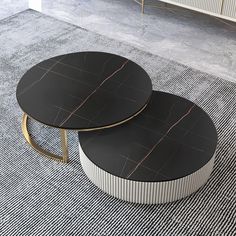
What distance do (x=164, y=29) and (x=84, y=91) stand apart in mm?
1876

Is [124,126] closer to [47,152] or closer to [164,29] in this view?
[47,152]

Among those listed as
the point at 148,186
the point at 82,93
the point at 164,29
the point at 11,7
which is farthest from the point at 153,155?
the point at 11,7

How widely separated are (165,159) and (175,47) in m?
1.91

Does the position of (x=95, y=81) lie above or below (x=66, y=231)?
above

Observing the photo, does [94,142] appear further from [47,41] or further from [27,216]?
[47,41]

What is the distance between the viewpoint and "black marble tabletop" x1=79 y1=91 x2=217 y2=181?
2.48 meters

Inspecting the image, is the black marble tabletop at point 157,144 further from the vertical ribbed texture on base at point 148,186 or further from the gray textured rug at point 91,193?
the gray textured rug at point 91,193

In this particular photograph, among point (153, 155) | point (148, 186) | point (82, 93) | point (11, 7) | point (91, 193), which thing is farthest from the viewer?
point (11, 7)

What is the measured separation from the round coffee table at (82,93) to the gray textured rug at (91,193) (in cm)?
14

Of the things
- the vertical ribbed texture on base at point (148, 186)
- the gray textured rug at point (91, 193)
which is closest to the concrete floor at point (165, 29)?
the gray textured rug at point (91, 193)

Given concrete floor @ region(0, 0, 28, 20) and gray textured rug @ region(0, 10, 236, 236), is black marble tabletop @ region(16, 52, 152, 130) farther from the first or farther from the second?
concrete floor @ region(0, 0, 28, 20)

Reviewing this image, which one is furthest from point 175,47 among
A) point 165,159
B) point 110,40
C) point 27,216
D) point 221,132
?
point 27,216

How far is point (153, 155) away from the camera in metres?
2.55

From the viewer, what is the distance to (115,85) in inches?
117
